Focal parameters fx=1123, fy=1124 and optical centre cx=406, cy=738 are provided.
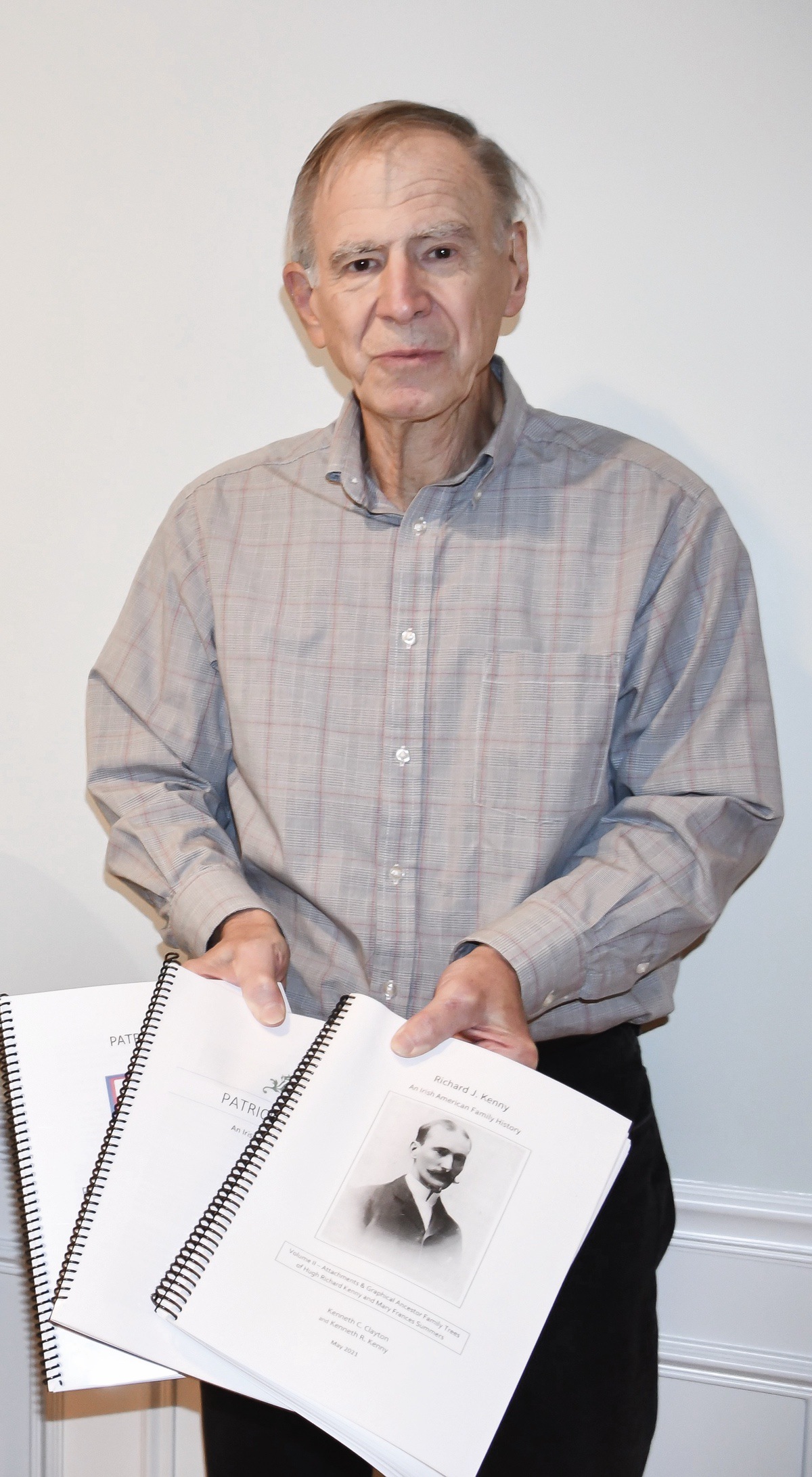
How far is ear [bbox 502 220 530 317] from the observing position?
4.09 ft

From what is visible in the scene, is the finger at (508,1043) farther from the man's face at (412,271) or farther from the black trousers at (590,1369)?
the man's face at (412,271)

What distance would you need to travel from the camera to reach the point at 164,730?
129 cm

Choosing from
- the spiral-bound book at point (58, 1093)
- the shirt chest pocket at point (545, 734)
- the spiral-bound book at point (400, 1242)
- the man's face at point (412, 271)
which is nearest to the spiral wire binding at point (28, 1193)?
the spiral-bound book at point (58, 1093)

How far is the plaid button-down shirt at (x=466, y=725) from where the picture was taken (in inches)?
44.7

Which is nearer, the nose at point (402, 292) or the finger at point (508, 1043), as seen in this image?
the finger at point (508, 1043)

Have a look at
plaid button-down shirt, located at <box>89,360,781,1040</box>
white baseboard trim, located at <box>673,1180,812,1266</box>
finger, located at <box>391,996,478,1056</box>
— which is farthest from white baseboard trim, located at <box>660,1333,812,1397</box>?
finger, located at <box>391,996,478,1056</box>

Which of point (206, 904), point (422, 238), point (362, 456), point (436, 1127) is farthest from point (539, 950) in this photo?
point (422, 238)

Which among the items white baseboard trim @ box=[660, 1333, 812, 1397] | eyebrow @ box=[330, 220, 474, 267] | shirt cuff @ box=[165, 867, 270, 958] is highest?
eyebrow @ box=[330, 220, 474, 267]

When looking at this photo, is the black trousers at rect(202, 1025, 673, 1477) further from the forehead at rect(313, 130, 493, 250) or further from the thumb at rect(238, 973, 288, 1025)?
the forehead at rect(313, 130, 493, 250)

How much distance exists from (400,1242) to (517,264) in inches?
39.6

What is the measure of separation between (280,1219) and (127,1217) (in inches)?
5.7

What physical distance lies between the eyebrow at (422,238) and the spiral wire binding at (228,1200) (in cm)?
78

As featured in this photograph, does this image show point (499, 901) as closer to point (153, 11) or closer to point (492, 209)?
point (492, 209)

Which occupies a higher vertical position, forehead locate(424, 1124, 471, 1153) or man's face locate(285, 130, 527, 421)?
man's face locate(285, 130, 527, 421)
